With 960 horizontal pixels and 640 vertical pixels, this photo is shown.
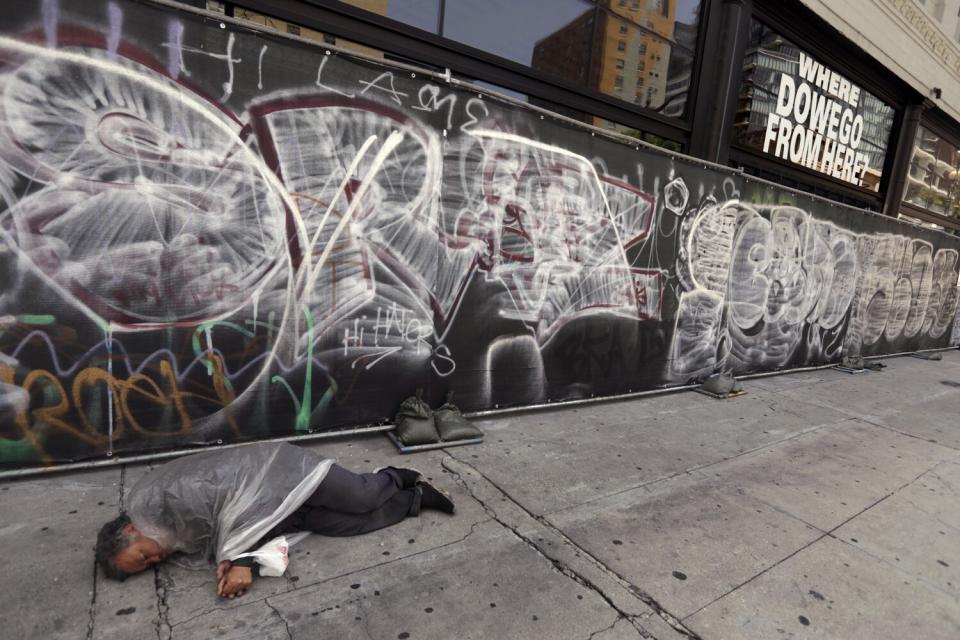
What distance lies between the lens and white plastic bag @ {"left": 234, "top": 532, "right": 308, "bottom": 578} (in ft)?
7.28

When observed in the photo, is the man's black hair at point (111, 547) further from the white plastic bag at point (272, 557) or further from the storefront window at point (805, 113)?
the storefront window at point (805, 113)

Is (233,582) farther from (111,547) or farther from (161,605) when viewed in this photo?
(111,547)

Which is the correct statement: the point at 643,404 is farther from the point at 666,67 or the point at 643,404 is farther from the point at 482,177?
the point at 666,67

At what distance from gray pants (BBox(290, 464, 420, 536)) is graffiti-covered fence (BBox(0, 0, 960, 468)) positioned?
45.2 inches

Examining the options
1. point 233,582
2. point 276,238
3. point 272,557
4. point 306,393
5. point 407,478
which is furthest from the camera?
point 306,393

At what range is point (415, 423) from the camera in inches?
150

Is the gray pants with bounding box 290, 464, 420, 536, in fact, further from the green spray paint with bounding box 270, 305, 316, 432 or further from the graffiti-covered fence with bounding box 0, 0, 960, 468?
the graffiti-covered fence with bounding box 0, 0, 960, 468

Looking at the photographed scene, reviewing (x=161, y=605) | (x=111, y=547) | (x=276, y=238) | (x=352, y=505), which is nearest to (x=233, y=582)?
→ (x=161, y=605)

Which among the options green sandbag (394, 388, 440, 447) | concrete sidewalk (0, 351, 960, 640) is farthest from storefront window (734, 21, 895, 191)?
green sandbag (394, 388, 440, 447)

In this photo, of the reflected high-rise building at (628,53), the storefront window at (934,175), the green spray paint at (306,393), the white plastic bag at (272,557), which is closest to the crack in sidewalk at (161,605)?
the white plastic bag at (272,557)

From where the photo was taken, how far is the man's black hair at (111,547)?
2115mm

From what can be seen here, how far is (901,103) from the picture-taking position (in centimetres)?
1060

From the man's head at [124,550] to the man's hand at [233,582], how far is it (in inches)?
12.6

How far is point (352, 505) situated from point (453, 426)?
1397mm
